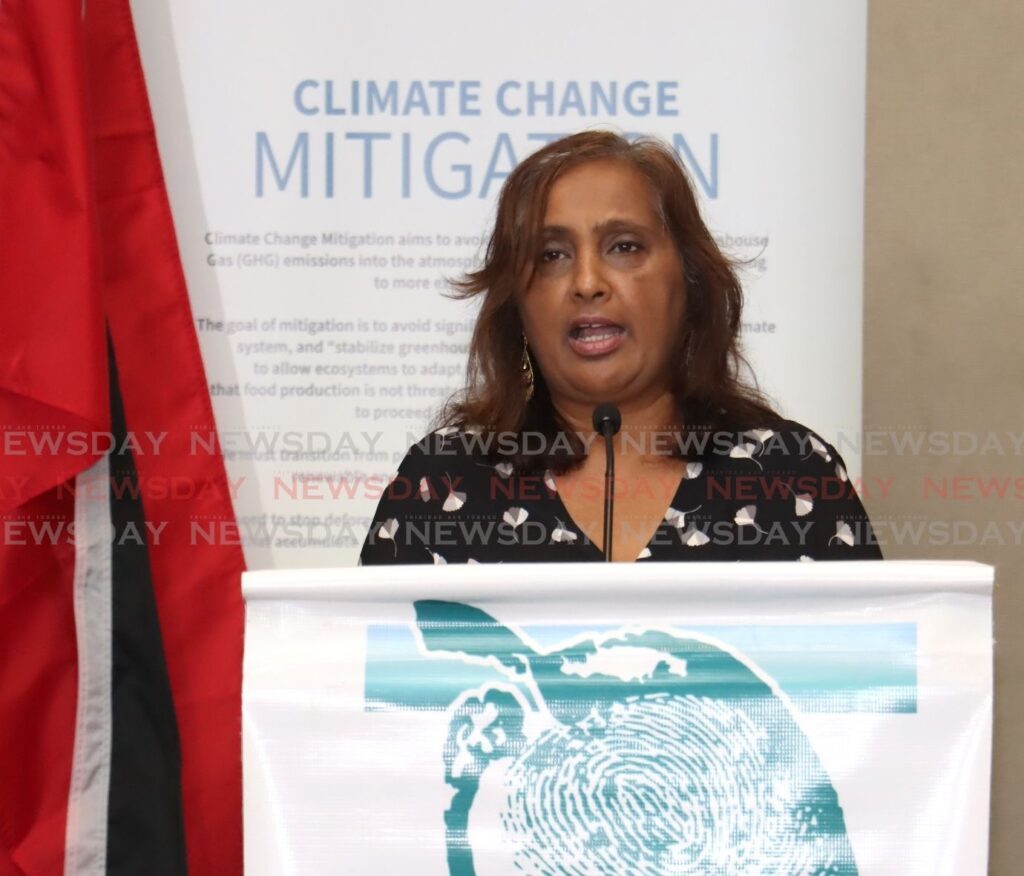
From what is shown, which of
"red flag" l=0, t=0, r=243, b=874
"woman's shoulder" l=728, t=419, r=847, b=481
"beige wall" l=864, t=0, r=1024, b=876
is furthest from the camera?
"beige wall" l=864, t=0, r=1024, b=876

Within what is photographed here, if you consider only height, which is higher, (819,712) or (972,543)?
(972,543)

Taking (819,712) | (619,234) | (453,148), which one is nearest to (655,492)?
(619,234)

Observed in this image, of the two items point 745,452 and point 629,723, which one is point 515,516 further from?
point 629,723

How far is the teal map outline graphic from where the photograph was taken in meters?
1.06

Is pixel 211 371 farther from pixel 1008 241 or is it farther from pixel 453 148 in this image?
pixel 1008 241

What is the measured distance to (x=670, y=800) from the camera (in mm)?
1067

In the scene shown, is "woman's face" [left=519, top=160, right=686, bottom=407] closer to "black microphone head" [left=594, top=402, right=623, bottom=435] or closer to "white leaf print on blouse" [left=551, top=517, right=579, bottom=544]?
"white leaf print on blouse" [left=551, top=517, right=579, bottom=544]

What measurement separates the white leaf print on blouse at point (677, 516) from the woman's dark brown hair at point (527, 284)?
17cm

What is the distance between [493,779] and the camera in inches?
42.4


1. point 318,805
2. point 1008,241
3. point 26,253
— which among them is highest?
point 1008,241

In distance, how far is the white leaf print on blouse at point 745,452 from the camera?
1.92m

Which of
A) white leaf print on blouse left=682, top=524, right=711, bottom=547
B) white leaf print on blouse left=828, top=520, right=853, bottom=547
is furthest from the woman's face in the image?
white leaf print on blouse left=828, top=520, right=853, bottom=547

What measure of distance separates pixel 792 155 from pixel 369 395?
98 centimetres

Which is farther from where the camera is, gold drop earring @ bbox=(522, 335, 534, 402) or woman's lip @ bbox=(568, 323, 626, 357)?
gold drop earring @ bbox=(522, 335, 534, 402)
